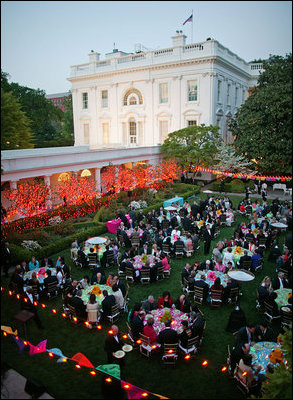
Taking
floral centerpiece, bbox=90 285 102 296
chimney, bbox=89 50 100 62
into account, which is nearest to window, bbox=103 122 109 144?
chimney, bbox=89 50 100 62

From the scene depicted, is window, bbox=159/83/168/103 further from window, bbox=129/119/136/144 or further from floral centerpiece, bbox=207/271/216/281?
floral centerpiece, bbox=207/271/216/281

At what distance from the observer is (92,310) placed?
8.92 meters

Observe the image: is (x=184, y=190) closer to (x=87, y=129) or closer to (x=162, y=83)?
(x=162, y=83)

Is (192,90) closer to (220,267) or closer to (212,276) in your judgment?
(220,267)

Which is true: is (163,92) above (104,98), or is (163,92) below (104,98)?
below

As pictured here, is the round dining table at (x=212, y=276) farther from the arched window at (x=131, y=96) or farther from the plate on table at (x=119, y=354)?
the arched window at (x=131, y=96)

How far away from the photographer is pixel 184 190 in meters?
28.3

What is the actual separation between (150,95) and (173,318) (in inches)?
1253

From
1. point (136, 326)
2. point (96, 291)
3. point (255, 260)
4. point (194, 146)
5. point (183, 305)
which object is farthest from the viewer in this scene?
point (194, 146)

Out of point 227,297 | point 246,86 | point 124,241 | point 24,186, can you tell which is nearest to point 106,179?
point 24,186

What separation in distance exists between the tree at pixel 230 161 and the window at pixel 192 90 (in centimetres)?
777

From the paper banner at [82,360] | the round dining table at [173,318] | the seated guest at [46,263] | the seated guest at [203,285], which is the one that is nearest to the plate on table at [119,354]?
the paper banner at [82,360]

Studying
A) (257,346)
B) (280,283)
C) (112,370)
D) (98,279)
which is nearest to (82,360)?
(112,370)

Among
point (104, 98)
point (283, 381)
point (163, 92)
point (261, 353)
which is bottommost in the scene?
point (261, 353)
